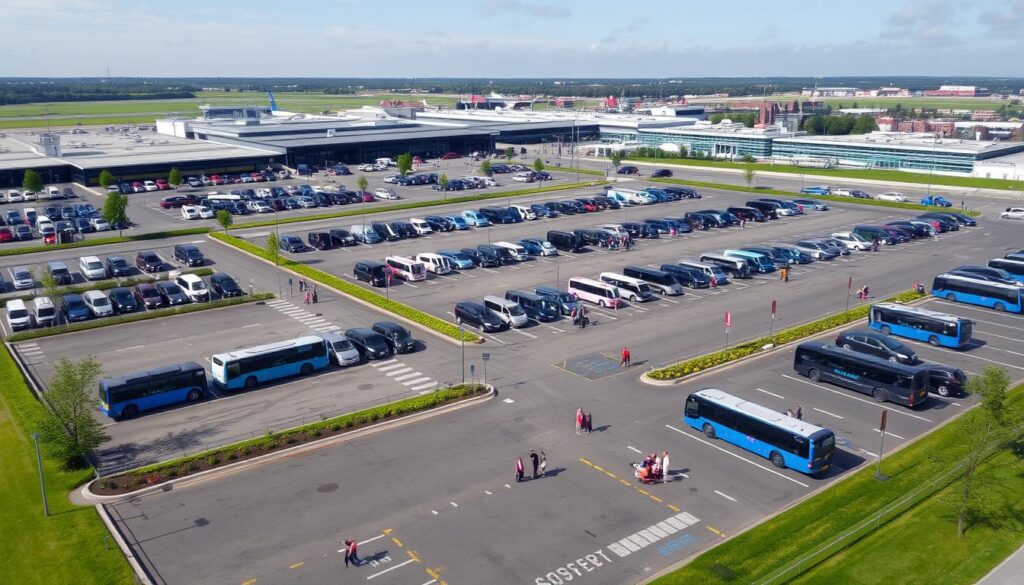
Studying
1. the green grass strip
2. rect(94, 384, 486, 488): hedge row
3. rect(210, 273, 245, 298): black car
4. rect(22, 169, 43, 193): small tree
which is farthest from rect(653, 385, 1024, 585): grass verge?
rect(22, 169, 43, 193): small tree

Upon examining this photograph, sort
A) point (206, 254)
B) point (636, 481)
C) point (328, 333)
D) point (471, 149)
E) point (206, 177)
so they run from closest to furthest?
1. point (636, 481)
2. point (328, 333)
3. point (206, 254)
4. point (206, 177)
5. point (471, 149)

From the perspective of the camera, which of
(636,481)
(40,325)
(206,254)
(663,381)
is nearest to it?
(636,481)

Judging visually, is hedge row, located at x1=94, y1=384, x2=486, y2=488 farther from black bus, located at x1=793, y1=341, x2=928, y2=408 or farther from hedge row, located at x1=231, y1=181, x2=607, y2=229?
hedge row, located at x1=231, y1=181, x2=607, y2=229

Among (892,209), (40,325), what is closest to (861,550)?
(40,325)

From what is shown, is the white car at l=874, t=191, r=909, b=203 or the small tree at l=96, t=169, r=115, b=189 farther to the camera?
the small tree at l=96, t=169, r=115, b=189

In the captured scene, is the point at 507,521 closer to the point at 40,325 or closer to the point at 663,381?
the point at 663,381

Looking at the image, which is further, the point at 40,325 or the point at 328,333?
the point at 40,325

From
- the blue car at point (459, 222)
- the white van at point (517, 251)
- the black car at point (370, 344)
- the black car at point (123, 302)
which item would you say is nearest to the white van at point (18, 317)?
the black car at point (123, 302)
